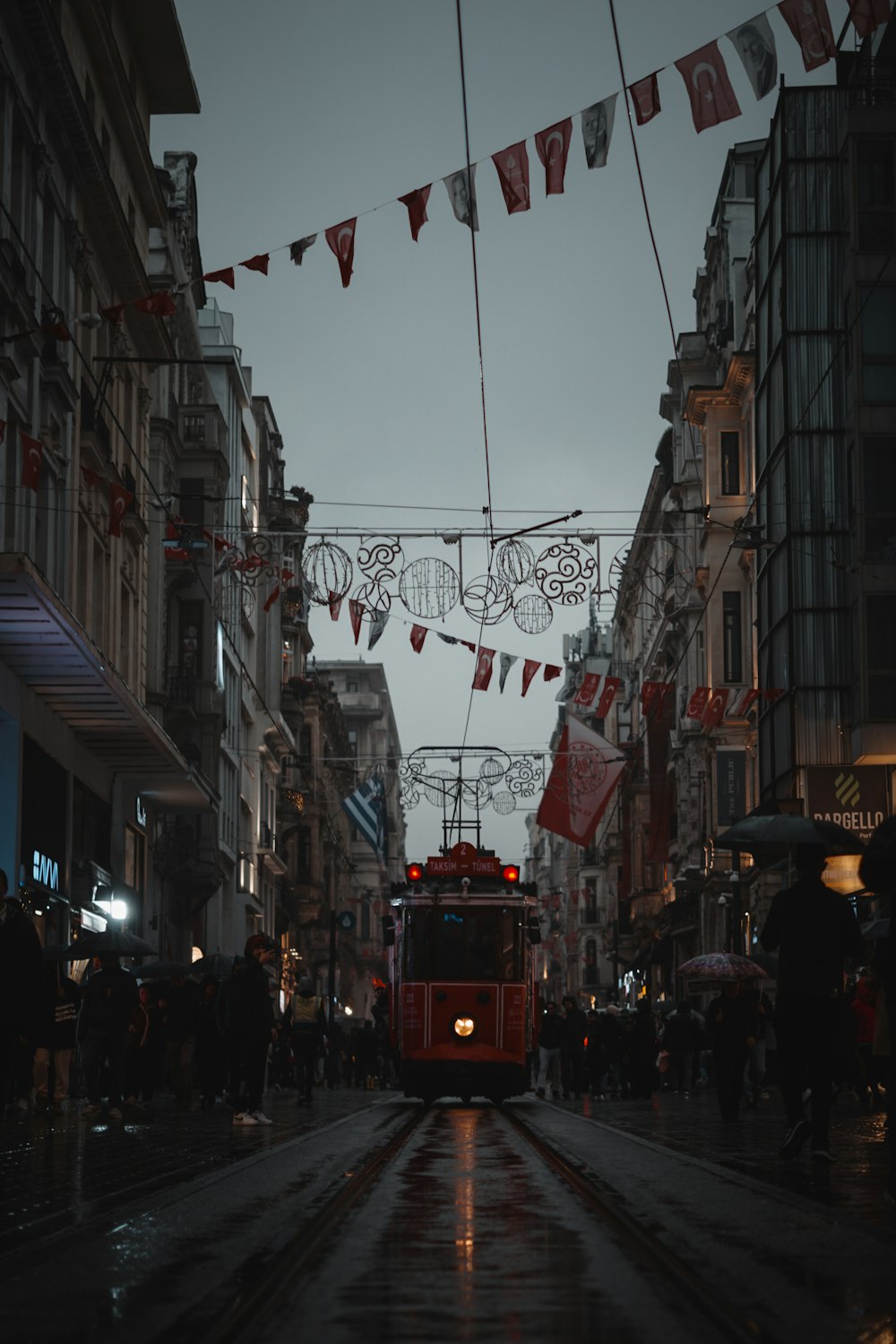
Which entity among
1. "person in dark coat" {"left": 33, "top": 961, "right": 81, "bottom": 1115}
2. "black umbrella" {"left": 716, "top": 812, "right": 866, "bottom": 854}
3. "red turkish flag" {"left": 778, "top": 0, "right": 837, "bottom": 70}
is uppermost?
"red turkish flag" {"left": 778, "top": 0, "right": 837, "bottom": 70}

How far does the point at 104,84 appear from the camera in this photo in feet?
114

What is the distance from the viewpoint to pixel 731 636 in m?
55.3

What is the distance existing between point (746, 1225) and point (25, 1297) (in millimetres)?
3014

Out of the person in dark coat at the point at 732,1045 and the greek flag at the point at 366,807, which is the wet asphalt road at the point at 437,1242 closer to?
the person in dark coat at the point at 732,1045

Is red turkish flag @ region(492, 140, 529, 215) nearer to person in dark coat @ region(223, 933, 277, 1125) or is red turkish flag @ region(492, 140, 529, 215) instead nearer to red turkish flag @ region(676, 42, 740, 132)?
red turkish flag @ region(676, 42, 740, 132)

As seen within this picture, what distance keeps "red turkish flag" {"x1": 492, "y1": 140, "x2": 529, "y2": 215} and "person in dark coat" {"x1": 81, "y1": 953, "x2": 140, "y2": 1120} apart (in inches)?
317

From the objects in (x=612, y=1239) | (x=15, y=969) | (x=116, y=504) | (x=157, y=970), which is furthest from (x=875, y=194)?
(x=612, y=1239)

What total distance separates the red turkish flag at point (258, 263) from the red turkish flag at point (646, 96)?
15.1 feet

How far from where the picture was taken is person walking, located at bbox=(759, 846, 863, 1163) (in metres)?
11.2

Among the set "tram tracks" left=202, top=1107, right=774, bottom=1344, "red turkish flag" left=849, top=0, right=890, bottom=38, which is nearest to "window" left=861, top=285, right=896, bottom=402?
"red turkish flag" left=849, top=0, right=890, bottom=38

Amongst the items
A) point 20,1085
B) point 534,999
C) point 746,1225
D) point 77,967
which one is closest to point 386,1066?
point 77,967

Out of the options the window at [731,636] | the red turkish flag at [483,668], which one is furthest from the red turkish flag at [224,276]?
the window at [731,636]

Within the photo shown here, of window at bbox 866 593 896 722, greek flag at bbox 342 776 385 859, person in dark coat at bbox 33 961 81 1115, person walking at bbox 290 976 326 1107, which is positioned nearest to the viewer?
person in dark coat at bbox 33 961 81 1115

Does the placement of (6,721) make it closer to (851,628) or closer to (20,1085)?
(20,1085)
